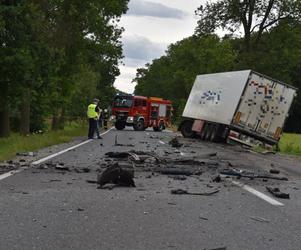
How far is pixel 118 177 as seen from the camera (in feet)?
34.1

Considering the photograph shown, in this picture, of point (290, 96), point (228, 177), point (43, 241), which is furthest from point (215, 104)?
point (43, 241)

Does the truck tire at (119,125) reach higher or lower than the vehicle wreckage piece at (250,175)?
lower

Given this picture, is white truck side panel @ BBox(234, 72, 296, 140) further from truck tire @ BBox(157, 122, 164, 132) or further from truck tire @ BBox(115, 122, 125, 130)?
truck tire @ BBox(157, 122, 164, 132)

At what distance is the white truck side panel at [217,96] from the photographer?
26781 mm

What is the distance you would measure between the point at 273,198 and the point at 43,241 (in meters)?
4.74

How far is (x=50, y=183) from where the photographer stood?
10.4m

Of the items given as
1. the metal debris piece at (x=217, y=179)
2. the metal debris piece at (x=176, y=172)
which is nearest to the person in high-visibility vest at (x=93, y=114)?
the metal debris piece at (x=176, y=172)

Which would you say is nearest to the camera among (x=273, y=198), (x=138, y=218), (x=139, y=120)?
(x=138, y=218)

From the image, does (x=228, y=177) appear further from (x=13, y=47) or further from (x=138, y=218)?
(x=13, y=47)

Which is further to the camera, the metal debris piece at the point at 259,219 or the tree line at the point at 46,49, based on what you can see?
the tree line at the point at 46,49

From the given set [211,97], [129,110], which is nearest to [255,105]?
[211,97]

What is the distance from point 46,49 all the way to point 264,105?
32.6 feet

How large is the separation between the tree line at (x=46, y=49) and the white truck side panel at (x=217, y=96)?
6.08 metres

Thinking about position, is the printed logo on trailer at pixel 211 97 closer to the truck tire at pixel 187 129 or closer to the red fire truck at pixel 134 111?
the truck tire at pixel 187 129
